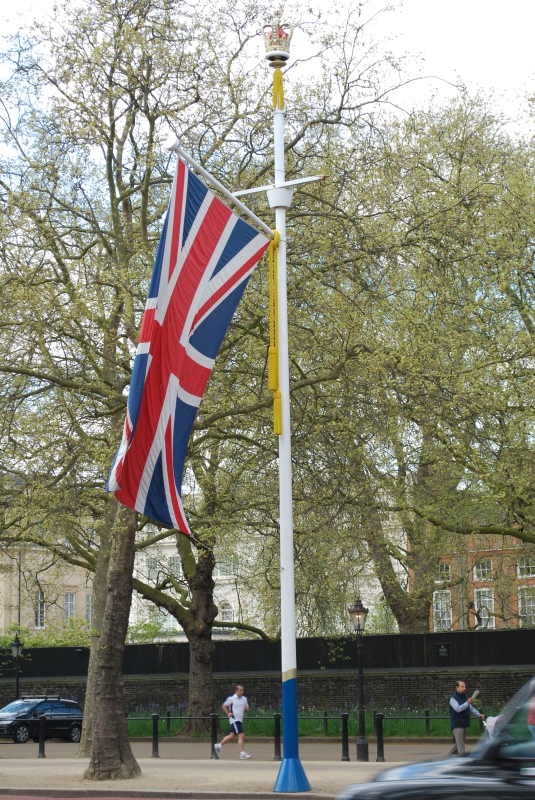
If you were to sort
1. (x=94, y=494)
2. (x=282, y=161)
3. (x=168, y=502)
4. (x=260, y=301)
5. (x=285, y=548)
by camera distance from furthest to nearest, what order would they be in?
(x=94, y=494) < (x=260, y=301) < (x=282, y=161) < (x=285, y=548) < (x=168, y=502)

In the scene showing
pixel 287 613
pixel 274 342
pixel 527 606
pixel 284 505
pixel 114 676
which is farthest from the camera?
pixel 527 606

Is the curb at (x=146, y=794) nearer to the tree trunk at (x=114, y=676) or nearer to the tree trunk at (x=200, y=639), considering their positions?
the tree trunk at (x=114, y=676)

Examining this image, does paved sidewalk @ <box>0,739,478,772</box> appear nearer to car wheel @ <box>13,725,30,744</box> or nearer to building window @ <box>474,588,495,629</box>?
car wheel @ <box>13,725,30,744</box>

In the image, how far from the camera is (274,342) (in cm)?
1525

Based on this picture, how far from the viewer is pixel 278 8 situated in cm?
2053

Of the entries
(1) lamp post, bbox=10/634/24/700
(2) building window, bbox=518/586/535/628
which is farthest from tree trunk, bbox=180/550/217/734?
(2) building window, bbox=518/586/535/628

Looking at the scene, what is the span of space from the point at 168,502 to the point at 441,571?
82.3ft

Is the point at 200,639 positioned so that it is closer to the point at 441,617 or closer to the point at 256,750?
the point at 256,750

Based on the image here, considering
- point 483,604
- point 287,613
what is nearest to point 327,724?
point 483,604

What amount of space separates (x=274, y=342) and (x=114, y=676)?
7.17m

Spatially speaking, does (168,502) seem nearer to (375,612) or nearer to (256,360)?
(256,360)

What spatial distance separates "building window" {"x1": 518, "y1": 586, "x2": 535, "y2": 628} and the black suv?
16581mm

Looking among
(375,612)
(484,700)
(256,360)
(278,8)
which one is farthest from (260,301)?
(375,612)

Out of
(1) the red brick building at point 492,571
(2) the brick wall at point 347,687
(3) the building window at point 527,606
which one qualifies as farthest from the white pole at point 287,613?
(3) the building window at point 527,606
